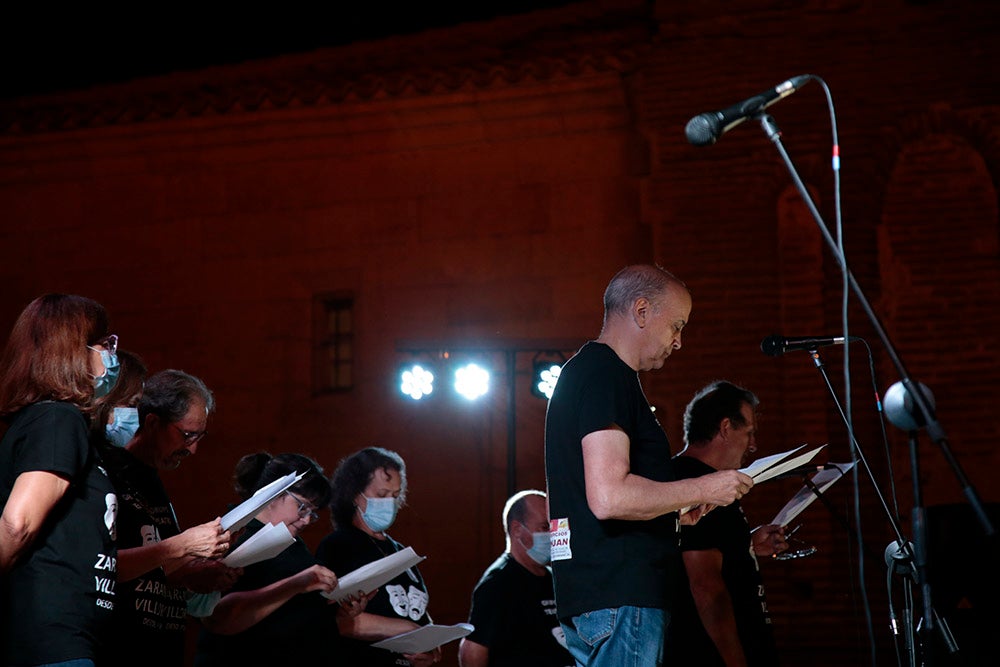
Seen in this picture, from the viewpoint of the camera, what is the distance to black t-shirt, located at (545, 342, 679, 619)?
3.59 metres

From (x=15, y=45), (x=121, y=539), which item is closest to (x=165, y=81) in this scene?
(x=15, y=45)

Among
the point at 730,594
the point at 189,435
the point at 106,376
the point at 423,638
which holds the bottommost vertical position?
the point at 423,638

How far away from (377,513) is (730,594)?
71.0 inches

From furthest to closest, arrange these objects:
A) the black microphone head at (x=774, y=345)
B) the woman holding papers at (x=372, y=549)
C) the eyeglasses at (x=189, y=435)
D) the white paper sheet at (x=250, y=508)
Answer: the woman holding papers at (x=372, y=549) → the black microphone head at (x=774, y=345) → the eyeglasses at (x=189, y=435) → the white paper sheet at (x=250, y=508)

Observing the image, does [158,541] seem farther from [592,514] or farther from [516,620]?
[516,620]

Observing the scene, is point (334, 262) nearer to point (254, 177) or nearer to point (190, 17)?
point (254, 177)

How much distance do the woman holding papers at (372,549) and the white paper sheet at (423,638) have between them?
0.18ft

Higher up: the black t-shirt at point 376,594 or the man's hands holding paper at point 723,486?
the man's hands holding paper at point 723,486

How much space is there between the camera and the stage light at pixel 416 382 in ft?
30.8

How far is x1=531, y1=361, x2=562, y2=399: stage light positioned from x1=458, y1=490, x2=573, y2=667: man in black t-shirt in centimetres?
275

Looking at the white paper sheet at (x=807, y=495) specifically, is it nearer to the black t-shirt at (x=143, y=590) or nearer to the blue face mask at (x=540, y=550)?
the blue face mask at (x=540, y=550)

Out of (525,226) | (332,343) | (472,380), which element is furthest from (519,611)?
(332,343)

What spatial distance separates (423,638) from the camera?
5.54m

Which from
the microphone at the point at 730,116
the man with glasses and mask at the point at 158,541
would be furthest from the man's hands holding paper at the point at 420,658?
the microphone at the point at 730,116
